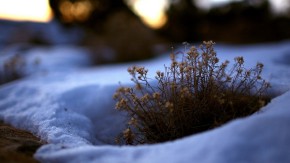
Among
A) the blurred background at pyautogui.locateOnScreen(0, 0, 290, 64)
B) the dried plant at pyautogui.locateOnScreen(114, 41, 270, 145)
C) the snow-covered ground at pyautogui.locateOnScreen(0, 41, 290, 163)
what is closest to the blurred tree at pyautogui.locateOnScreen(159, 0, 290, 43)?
the blurred background at pyautogui.locateOnScreen(0, 0, 290, 64)

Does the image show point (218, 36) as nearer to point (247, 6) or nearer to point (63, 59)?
point (247, 6)

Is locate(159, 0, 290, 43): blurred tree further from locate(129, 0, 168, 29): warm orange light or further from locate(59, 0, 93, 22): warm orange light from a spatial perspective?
locate(59, 0, 93, 22): warm orange light

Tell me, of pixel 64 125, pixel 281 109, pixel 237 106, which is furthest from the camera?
pixel 64 125

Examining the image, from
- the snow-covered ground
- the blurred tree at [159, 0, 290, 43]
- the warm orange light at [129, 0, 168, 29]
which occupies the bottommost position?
the snow-covered ground

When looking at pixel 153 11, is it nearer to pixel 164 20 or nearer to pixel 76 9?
pixel 164 20

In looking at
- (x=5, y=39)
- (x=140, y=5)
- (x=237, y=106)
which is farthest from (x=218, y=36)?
(x=237, y=106)

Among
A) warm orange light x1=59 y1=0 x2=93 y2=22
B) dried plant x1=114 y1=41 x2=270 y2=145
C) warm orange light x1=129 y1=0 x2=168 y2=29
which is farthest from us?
warm orange light x1=59 y1=0 x2=93 y2=22

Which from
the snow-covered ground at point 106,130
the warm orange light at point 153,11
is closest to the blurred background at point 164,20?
the warm orange light at point 153,11
